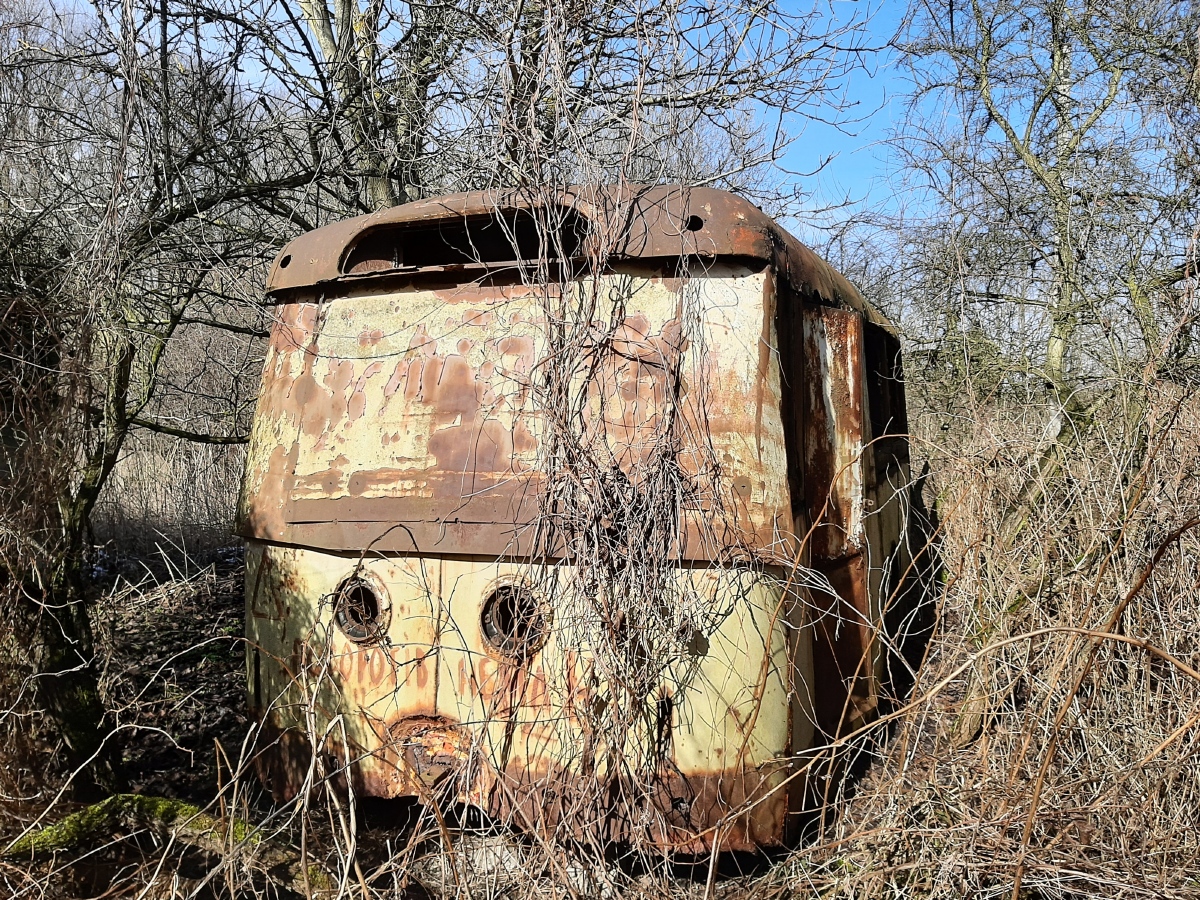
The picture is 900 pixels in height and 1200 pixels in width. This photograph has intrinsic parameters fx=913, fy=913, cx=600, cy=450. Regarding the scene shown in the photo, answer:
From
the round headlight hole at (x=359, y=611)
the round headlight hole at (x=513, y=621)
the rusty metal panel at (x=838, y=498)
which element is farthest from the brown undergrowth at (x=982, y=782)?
the round headlight hole at (x=513, y=621)

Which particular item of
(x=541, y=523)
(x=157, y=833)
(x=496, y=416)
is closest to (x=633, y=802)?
(x=541, y=523)

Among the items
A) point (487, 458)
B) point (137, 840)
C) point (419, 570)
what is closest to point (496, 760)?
point (419, 570)

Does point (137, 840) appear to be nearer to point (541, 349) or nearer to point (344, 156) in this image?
point (541, 349)

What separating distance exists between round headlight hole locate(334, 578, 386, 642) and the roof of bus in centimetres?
110

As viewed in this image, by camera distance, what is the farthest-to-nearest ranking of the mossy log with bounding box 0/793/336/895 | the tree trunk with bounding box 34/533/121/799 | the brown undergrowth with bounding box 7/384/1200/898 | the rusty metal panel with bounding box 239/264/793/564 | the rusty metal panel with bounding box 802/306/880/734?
the tree trunk with bounding box 34/533/121/799 < the rusty metal panel with bounding box 802/306/880/734 < the rusty metal panel with bounding box 239/264/793/564 < the mossy log with bounding box 0/793/336/895 < the brown undergrowth with bounding box 7/384/1200/898

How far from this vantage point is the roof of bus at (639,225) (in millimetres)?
2932

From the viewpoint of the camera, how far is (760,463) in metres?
2.87

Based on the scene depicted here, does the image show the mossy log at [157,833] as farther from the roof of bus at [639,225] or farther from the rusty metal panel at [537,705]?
the roof of bus at [639,225]

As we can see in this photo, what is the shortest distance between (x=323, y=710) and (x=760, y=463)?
1.70 metres

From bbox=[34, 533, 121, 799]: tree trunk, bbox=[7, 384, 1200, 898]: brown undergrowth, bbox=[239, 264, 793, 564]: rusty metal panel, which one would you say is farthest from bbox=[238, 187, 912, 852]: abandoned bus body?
bbox=[34, 533, 121, 799]: tree trunk

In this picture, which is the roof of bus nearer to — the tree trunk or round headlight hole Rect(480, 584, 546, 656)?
round headlight hole Rect(480, 584, 546, 656)

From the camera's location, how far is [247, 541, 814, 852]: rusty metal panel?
109 inches

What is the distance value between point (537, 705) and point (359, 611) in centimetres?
70

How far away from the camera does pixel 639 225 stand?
2.98m
